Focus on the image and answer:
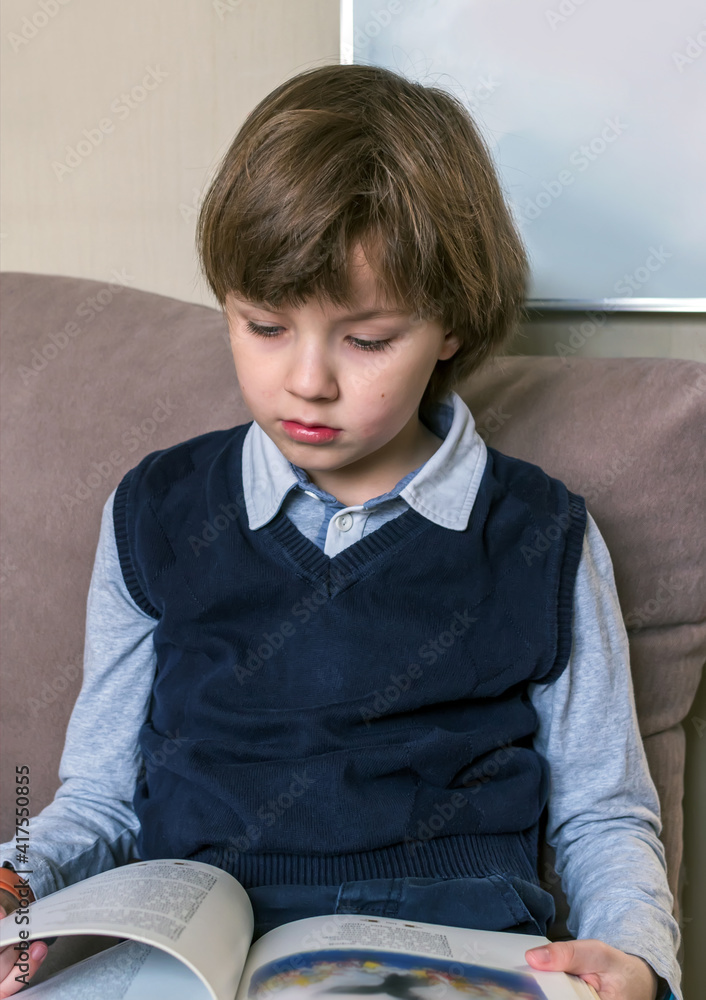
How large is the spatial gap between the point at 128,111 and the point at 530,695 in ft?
3.33

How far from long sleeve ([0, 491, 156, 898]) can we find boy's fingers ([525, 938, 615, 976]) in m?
0.41

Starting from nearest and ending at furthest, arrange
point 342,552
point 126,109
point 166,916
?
point 166,916 → point 342,552 → point 126,109

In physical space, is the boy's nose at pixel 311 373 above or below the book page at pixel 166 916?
above

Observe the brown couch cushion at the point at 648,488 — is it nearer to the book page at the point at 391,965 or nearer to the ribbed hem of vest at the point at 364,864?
the ribbed hem of vest at the point at 364,864

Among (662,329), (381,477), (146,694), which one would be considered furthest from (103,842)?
(662,329)

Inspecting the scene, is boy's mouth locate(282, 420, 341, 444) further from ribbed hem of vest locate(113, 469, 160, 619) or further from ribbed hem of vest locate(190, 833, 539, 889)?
ribbed hem of vest locate(190, 833, 539, 889)

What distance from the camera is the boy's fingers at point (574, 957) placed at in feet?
1.90

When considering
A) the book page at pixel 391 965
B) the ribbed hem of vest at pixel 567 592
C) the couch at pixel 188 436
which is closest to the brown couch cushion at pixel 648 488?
the couch at pixel 188 436

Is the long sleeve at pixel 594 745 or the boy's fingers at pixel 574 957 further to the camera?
the long sleeve at pixel 594 745

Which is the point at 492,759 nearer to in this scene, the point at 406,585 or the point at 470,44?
the point at 406,585

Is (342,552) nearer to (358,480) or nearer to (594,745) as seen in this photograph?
(358,480)

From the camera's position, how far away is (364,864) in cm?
72

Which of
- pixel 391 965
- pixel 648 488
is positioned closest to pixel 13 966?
pixel 391 965

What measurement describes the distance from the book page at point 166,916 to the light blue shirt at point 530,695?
0.56 feet
